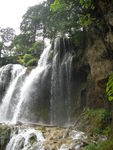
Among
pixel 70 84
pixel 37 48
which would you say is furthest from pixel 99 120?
pixel 37 48

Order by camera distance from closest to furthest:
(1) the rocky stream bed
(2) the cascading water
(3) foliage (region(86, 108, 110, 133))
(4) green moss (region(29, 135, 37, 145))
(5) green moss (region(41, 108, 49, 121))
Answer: (1) the rocky stream bed < (4) green moss (region(29, 135, 37, 145)) < (3) foliage (region(86, 108, 110, 133)) < (2) the cascading water < (5) green moss (region(41, 108, 49, 121))

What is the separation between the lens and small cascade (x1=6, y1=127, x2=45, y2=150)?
913 centimetres

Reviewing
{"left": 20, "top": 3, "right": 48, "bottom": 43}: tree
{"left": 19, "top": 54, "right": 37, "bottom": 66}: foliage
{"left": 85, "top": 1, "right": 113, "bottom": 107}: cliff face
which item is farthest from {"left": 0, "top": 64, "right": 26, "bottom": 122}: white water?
{"left": 20, "top": 3, "right": 48, "bottom": 43}: tree

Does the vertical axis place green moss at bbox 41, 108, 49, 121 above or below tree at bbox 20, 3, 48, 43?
below

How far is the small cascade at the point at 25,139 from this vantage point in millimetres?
9133

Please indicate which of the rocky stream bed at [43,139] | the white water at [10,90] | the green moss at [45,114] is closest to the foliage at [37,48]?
the white water at [10,90]

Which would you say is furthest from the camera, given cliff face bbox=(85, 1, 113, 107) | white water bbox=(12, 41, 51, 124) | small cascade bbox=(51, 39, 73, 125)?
white water bbox=(12, 41, 51, 124)

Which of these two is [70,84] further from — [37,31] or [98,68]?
[37,31]

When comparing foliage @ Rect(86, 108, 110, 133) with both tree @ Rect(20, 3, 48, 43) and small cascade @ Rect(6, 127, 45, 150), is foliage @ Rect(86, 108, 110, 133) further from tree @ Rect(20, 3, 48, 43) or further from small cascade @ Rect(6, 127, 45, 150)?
tree @ Rect(20, 3, 48, 43)

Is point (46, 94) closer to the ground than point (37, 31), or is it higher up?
closer to the ground

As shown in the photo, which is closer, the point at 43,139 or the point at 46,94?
the point at 43,139

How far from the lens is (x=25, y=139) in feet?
31.6

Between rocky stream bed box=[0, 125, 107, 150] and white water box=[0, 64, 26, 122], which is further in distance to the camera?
white water box=[0, 64, 26, 122]

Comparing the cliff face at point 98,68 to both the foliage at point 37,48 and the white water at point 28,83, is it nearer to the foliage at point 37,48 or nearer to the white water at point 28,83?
the white water at point 28,83
